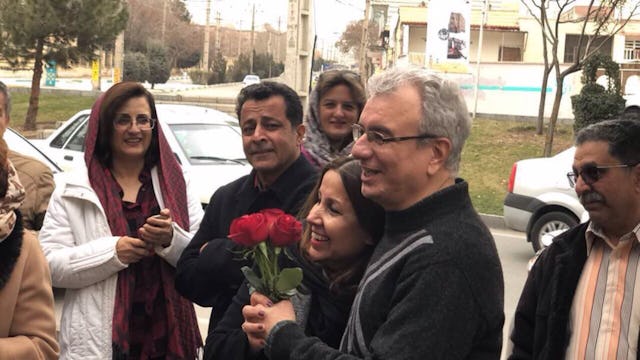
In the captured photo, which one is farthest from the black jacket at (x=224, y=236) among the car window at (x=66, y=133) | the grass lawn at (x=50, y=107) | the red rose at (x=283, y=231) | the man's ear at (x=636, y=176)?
the grass lawn at (x=50, y=107)

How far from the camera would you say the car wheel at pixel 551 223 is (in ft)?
35.7

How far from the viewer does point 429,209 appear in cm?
220

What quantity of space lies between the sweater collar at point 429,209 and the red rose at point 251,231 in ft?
1.34

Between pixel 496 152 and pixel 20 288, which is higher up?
pixel 20 288

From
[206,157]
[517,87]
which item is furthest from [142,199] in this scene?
[517,87]

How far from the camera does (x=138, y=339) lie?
364 centimetres

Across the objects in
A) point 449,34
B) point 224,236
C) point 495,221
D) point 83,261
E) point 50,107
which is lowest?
point 495,221

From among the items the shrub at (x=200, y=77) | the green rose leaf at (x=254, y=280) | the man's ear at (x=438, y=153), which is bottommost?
the shrub at (x=200, y=77)

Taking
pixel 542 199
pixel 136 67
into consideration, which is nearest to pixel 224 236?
pixel 542 199

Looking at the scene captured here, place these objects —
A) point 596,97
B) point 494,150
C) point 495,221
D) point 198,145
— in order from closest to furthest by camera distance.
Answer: point 198,145
point 495,221
point 596,97
point 494,150

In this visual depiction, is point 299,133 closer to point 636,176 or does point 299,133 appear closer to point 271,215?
point 271,215

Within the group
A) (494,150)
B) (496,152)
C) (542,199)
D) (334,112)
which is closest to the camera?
(334,112)

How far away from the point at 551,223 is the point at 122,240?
8.44 meters

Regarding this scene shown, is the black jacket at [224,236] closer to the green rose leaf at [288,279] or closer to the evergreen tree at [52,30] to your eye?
the green rose leaf at [288,279]
